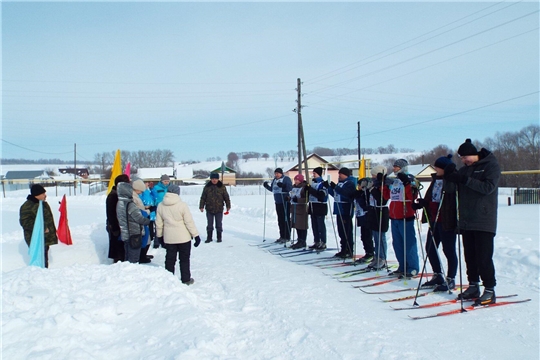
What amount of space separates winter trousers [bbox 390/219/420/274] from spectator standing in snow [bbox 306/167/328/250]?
2.43 meters

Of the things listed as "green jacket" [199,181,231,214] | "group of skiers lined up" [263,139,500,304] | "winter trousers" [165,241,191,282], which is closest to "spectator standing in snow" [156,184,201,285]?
"winter trousers" [165,241,191,282]

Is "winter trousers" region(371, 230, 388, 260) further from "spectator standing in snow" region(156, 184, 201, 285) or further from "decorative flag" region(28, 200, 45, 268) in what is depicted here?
"decorative flag" region(28, 200, 45, 268)

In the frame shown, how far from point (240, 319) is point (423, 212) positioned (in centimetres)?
371

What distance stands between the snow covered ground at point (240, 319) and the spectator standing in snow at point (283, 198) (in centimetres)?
350

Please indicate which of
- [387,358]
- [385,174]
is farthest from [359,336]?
→ [385,174]

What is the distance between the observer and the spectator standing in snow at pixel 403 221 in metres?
6.39

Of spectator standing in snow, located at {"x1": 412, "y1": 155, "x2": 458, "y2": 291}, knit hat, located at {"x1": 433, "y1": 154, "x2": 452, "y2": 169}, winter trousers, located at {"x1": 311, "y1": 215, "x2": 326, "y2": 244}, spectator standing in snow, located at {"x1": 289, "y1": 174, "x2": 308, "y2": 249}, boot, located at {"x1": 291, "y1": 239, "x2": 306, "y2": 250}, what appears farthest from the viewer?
boot, located at {"x1": 291, "y1": 239, "x2": 306, "y2": 250}

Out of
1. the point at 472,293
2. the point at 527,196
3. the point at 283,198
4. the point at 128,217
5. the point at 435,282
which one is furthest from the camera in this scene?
the point at 527,196

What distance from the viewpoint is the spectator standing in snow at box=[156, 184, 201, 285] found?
21.3 feet

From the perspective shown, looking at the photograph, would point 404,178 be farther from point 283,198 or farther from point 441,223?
point 283,198

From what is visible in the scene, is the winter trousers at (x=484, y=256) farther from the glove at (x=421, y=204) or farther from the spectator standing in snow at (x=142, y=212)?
the spectator standing in snow at (x=142, y=212)

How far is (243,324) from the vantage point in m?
4.57

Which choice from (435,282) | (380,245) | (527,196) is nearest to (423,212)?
(380,245)

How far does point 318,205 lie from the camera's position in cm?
899
